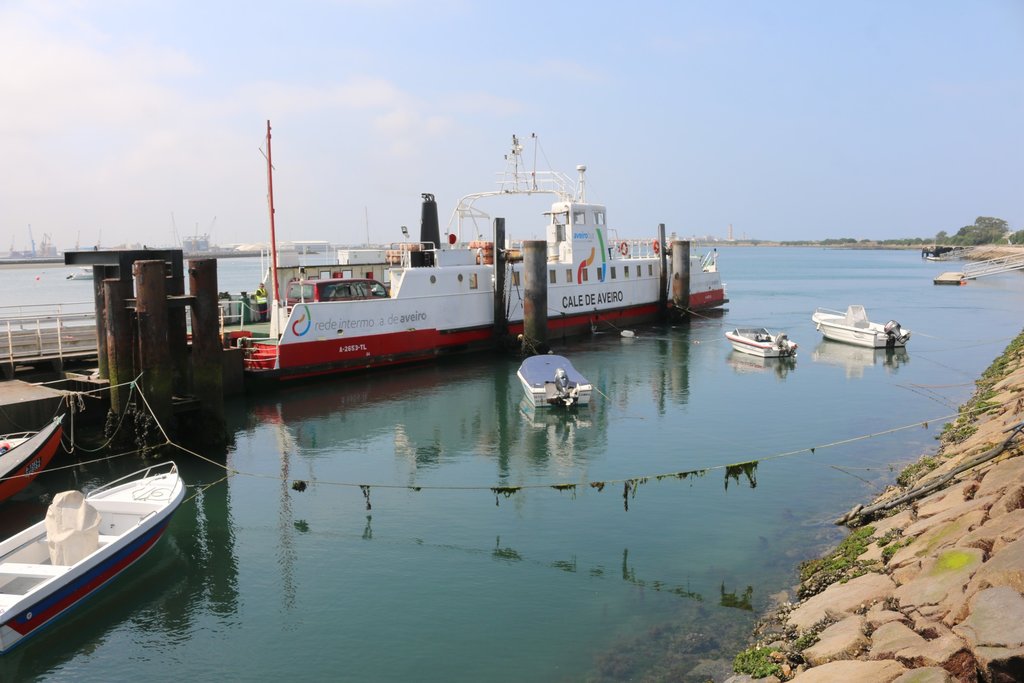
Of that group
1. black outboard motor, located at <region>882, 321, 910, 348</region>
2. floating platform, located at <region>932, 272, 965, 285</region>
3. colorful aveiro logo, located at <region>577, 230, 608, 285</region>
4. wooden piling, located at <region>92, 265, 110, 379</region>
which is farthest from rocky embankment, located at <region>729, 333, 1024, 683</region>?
floating platform, located at <region>932, 272, 965, 285</region>

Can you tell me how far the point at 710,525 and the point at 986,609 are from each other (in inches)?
267

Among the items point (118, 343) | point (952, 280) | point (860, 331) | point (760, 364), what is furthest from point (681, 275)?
point (952, 280)

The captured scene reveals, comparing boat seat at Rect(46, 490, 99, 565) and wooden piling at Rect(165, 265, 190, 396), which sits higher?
wooden piling at Rect(165, 265, 190, 396)

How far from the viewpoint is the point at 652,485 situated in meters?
15.1

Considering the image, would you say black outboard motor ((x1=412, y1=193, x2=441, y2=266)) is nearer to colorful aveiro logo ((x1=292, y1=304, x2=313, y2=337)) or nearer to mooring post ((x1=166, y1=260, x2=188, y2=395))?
colorful aveiro logo ((x1=292, y1=304, x2=313, y2=337))

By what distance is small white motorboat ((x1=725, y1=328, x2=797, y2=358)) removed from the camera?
2970 centimetres

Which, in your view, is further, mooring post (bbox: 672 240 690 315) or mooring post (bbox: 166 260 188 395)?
mooring post (bbox: 672 240 690 315)

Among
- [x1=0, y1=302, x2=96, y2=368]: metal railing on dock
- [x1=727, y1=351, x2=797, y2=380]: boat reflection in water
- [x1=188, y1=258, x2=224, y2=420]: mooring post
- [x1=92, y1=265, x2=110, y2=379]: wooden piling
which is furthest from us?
[x1=727, y1=351, x2=797, y2=380]: boat reflection in water

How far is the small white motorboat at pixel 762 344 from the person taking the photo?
29.7 meters

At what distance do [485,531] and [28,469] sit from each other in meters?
8.56

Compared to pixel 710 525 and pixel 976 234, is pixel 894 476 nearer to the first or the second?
pixel 710 525

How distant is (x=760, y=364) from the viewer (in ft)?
95.7

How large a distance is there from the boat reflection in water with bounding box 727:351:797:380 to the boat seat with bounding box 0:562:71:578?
22.9 metres

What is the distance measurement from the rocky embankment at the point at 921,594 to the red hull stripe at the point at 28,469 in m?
12.6
